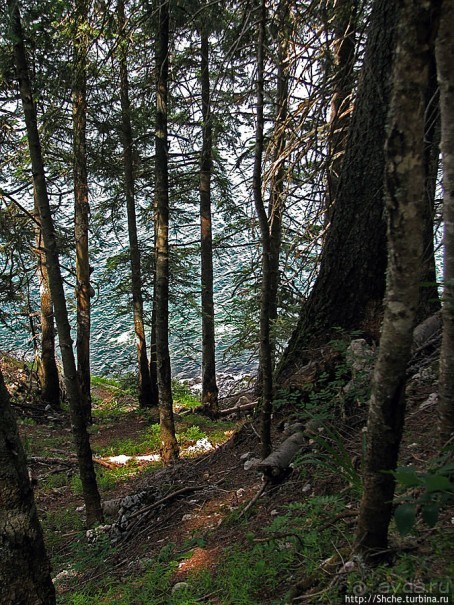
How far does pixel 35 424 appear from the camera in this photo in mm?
10219

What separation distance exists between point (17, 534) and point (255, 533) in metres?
1.40

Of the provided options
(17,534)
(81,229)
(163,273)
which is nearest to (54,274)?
(163,273)

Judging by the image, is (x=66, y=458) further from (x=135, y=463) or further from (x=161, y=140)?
(x=161, y=140)

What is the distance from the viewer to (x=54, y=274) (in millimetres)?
4559

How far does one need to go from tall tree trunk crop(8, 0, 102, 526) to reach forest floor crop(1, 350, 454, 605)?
535 millimetres

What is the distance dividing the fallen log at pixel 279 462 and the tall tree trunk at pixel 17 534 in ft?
5.11

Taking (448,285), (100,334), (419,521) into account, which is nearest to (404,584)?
(419,521)

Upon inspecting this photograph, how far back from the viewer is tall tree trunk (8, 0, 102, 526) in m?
4.33

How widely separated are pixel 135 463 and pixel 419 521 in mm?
6170

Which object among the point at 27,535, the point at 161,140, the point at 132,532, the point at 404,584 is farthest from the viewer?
the point at 161,140

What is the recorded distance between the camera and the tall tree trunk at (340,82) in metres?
4.61

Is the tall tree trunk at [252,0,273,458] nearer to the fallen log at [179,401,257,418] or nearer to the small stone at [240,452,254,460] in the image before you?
the small stone at [240,452,254,460]

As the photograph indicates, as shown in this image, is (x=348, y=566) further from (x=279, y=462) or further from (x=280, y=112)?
(x=280, y=112)

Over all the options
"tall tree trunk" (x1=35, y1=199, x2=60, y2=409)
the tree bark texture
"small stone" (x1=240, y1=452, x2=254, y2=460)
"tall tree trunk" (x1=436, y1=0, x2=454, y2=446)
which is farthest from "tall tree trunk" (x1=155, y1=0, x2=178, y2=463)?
"tall tree trunk" (x1=35, y1=199, x2=60, y2=409)
